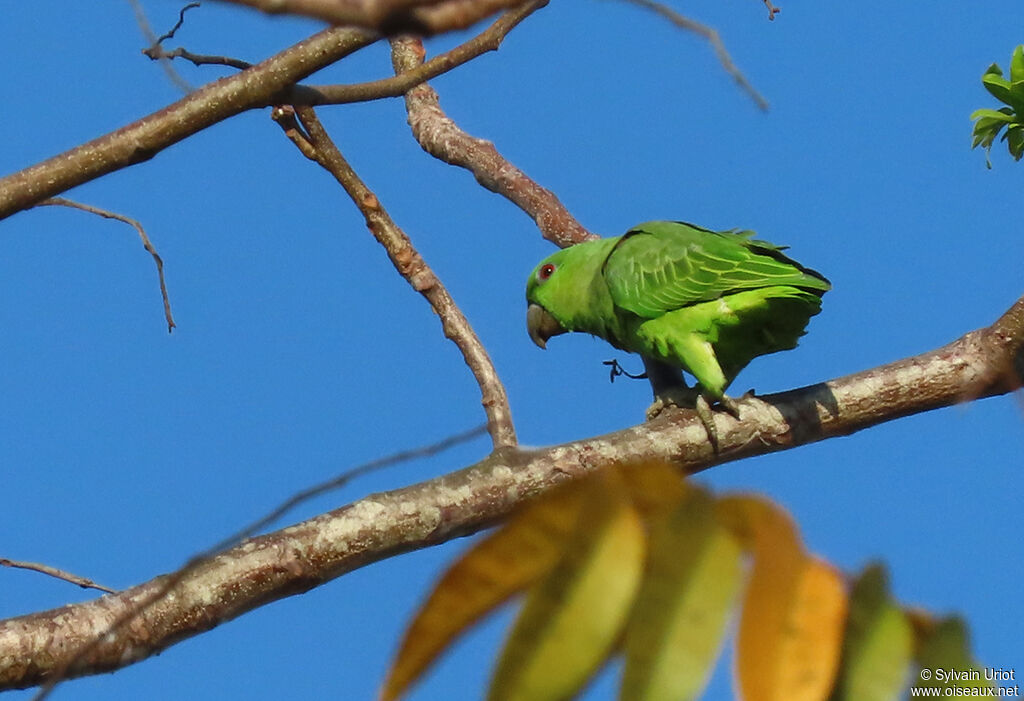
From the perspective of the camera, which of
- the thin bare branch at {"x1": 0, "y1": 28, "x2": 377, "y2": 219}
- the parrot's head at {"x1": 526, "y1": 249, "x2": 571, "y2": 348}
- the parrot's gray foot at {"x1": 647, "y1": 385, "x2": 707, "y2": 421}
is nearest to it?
the thin bare branch at {"x1": 0, "y1": 28, "x2": 377, "y2": 219}

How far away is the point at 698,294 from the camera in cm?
625

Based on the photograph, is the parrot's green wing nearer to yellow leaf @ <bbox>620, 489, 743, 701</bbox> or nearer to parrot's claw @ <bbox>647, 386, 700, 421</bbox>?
parrot's claw @ <bbox>647, 386, 700, 421</bbox>

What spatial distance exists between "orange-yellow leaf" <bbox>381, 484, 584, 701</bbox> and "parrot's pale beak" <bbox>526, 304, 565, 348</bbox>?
6252 mm

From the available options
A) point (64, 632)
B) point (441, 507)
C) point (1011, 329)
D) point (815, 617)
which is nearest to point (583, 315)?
point (1011, 329)

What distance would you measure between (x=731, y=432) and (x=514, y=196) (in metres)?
2.36

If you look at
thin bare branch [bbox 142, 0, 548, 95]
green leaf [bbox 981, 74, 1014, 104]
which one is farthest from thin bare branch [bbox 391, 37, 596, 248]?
thin bare branch [bbox 142, 0, 548, 95]

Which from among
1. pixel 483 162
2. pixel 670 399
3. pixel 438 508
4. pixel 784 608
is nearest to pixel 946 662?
pixel 784 608

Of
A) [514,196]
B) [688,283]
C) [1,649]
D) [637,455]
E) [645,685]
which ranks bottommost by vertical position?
[645,685]

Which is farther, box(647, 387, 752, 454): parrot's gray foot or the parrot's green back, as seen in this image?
the parrot's green back

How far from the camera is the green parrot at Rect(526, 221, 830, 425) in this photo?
5.96m

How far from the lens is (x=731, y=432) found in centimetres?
452

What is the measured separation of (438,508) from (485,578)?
2218 millimetres

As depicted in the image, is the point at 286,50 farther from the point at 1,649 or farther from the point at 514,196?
the point at 514,196

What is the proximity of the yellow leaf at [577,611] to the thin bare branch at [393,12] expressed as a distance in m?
0.61
